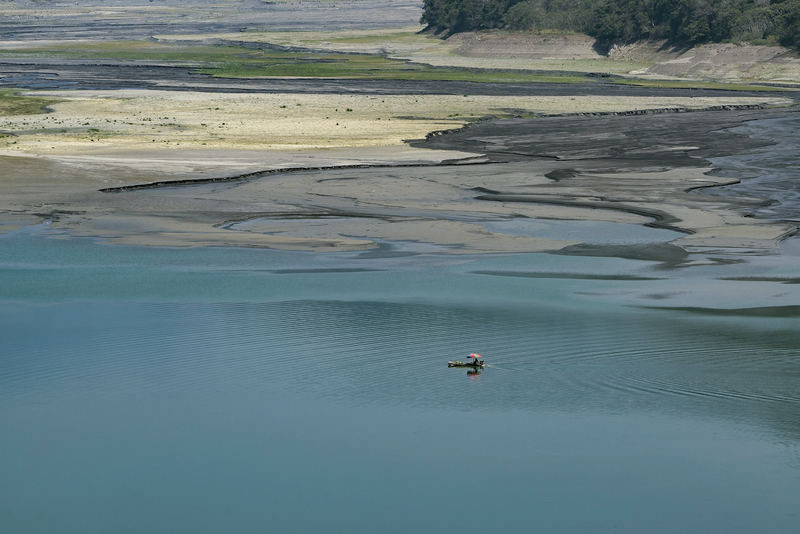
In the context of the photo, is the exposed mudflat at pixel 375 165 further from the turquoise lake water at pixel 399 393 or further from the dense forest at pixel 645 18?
the dense forest at pixel 645 18

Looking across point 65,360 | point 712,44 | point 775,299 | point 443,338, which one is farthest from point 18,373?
point 712,44

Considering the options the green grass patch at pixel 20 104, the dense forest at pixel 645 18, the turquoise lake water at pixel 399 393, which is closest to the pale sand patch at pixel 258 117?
the green grass patch at pixel 20 104

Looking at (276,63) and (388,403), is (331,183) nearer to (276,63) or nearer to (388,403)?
(388,403)

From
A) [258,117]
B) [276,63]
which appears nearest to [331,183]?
[258,117]

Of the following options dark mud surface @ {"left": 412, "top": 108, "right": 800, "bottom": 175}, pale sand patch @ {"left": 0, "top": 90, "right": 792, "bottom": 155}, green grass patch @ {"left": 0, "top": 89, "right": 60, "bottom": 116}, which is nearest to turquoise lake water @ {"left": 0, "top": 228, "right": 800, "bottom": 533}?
dark mud surface @ {"left": 412, "top": 108, "right": 800, "bottom": 175}

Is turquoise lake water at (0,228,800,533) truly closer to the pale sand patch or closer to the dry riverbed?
the dry riverbed

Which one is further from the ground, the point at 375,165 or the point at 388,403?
the point at 375,165
